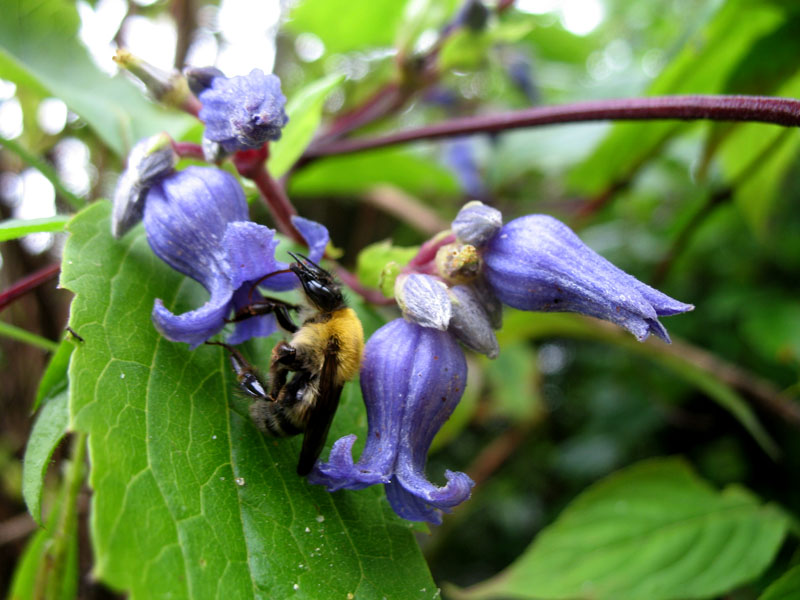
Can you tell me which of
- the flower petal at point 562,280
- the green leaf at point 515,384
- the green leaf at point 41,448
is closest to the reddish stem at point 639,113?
the flower petal at point 562,280

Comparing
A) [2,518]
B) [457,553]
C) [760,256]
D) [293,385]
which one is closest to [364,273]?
[293,385]

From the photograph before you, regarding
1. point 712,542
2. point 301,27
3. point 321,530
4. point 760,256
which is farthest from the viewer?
point 760,256

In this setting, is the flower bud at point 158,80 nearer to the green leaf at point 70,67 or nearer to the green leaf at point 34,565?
the green leaf at point 70,67

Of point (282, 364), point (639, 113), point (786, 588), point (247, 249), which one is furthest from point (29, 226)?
point (786, 588)

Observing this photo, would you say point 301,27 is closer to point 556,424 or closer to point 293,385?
point 293,385

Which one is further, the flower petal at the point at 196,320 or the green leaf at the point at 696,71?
the green leaf at the point at 696,71

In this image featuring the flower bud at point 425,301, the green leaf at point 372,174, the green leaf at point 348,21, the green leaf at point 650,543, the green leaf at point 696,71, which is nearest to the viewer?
the flower bud at point 425,301
